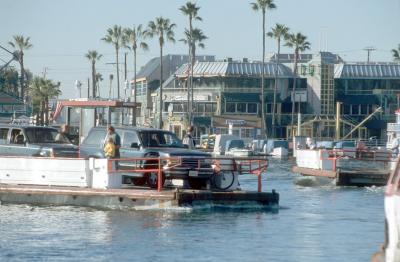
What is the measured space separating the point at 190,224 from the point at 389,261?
13.3 m

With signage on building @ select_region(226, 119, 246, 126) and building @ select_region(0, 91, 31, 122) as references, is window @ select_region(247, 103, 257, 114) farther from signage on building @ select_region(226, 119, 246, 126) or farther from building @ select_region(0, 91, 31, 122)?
building @ select_region(0, 91, 31, 122)

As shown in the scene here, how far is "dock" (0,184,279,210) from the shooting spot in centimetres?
3084

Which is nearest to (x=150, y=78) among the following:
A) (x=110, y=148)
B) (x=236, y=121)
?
(x=236, y=121)

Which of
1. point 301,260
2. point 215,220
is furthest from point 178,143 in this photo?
point 301,260

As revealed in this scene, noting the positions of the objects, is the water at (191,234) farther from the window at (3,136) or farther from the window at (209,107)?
the window at (209,107)

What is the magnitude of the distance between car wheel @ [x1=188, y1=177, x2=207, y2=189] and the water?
1.76 meters

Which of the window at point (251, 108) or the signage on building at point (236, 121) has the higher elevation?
the window at point (251, 108)

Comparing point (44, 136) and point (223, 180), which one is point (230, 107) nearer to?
point (44, 136)

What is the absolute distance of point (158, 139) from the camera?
34.0m

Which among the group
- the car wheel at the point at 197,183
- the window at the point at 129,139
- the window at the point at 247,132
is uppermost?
the window at the point at 247,132

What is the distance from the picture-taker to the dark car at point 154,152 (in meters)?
31.9

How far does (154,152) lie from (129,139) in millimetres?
1250

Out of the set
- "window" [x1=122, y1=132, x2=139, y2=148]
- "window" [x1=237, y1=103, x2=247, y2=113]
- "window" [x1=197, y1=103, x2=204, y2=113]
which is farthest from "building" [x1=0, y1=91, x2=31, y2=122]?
"window" [x1=197, y1=103, x2=204, y2=113]

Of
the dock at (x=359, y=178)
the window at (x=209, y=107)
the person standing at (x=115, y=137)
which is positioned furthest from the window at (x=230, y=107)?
the person standing at (x=115, y=137)
